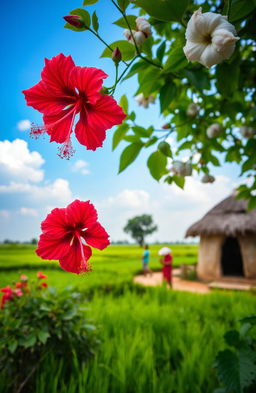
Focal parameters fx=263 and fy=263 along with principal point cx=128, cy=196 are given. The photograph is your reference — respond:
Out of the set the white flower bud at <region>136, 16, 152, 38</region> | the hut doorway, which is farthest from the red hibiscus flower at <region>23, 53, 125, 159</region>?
the hut doorway

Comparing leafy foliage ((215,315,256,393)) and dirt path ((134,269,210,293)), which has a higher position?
leafy foliage ((215,315,256,393))

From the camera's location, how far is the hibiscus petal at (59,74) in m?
0.36

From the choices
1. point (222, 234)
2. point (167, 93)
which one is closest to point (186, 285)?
point (222, 234)

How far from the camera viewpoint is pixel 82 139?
389 millimetres

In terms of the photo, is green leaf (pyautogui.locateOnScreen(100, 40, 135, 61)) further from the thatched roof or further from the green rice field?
the thatched roof

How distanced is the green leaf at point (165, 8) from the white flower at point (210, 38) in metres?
0.09

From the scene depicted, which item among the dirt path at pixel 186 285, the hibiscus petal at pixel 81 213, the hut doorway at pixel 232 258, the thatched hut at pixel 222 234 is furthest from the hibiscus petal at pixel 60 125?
the hut doorway at pixel 232 258

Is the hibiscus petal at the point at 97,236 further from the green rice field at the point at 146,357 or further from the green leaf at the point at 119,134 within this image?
the green leaf at the point at 119,134

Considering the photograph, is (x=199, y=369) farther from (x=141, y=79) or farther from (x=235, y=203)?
(x=235, y=203)

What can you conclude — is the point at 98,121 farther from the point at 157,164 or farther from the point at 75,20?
the point at 157,164

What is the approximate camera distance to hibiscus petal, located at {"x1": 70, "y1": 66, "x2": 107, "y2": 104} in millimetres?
351

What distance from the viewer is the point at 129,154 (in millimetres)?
914

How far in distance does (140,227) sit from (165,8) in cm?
5012

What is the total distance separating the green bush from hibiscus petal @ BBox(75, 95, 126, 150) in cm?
161
